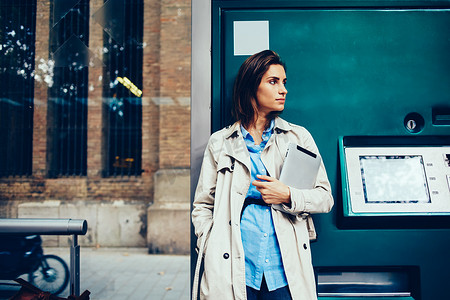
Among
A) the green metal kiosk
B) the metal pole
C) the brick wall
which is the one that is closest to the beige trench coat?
the green metal kiosk

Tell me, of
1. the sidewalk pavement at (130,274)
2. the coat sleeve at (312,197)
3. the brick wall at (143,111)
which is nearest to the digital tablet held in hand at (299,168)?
the coat sleeve at (312,197)

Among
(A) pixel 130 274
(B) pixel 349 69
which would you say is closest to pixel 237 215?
(B) pixel 349 69

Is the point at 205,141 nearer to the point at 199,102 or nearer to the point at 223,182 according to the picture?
the point at 199,102

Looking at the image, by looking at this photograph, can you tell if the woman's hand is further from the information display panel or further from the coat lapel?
the information display panel

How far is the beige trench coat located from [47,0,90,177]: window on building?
4.97ft

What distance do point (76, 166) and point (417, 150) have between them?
274cm

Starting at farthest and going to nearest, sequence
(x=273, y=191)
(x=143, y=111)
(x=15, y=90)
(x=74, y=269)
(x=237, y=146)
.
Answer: (x=143, y=111)
(x=15, y=90)
(x=74, y=269)
(x=237, y=146)
(x=273, y=191)

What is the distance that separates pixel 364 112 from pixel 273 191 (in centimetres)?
67

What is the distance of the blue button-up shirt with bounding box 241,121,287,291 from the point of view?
131 centimetres

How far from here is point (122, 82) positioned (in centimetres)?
269

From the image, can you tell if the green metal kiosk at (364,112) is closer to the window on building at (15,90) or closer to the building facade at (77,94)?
the building facade at (77,94)

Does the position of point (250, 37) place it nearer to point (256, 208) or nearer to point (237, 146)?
point (237, 146)

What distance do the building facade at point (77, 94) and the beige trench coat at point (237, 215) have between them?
1412mm

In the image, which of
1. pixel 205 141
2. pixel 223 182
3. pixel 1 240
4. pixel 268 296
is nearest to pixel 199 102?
pixel 205 141
